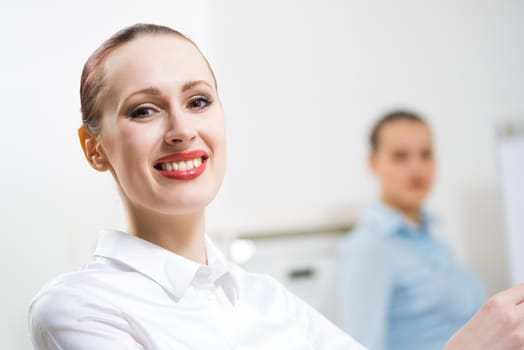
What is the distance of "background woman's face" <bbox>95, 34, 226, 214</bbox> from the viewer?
55 cm

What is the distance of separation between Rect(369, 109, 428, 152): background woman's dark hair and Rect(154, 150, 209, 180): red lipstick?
1465mm

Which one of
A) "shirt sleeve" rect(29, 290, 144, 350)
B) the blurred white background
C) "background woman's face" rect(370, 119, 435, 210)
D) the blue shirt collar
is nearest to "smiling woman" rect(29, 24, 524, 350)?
"shirt sleeve" rect(29, 290, 144, 350)

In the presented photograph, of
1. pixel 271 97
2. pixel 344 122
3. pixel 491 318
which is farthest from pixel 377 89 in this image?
pixel 491 318

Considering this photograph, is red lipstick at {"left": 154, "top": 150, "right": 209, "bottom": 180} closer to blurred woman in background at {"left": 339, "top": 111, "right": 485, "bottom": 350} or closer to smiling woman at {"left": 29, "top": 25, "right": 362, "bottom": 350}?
smiling woman at {"left": 29, "top": 25, "right": 362, "bottom": 350}

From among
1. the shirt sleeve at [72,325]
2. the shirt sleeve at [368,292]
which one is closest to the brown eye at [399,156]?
the shirt sleeve at [368,292]

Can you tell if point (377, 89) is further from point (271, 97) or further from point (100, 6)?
point (100, 6)

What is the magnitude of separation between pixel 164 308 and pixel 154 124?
0.16 m

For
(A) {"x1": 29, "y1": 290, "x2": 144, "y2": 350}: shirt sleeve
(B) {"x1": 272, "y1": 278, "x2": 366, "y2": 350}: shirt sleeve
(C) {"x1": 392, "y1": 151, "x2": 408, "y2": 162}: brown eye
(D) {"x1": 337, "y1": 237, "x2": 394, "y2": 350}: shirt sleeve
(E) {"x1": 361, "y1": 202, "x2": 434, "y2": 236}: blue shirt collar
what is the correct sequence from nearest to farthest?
(A) {"x1": 29, "y1": 290, "x2": 144, "y2": 350}: shirt sleeve → (B) {"x1": 272, "y1": 278, "x2": 366, "y2": 350}: shirt sleeve → (D) {"x1": 337, "y1": 237, "x2": 394, "y2": 350}: shirt sleeve → (E) {"x1": 361, "y1": 202, "x2": 434, "y2": 236}: blue shirt collar → (C) {"x1": 392, "y1": 151, "x2": 408, "y2": 162}: brown eye

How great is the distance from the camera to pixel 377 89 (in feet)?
7.26

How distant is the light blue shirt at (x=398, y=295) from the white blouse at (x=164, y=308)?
3.41 feet

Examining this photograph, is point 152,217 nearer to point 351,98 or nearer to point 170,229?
point 170,229

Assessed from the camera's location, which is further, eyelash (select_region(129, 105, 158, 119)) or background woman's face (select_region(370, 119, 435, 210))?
background woman's face (select_region(370, 119, 435, 210))

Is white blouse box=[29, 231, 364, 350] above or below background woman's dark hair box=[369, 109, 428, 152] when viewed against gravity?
below

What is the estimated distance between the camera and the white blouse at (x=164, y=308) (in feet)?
1.72
